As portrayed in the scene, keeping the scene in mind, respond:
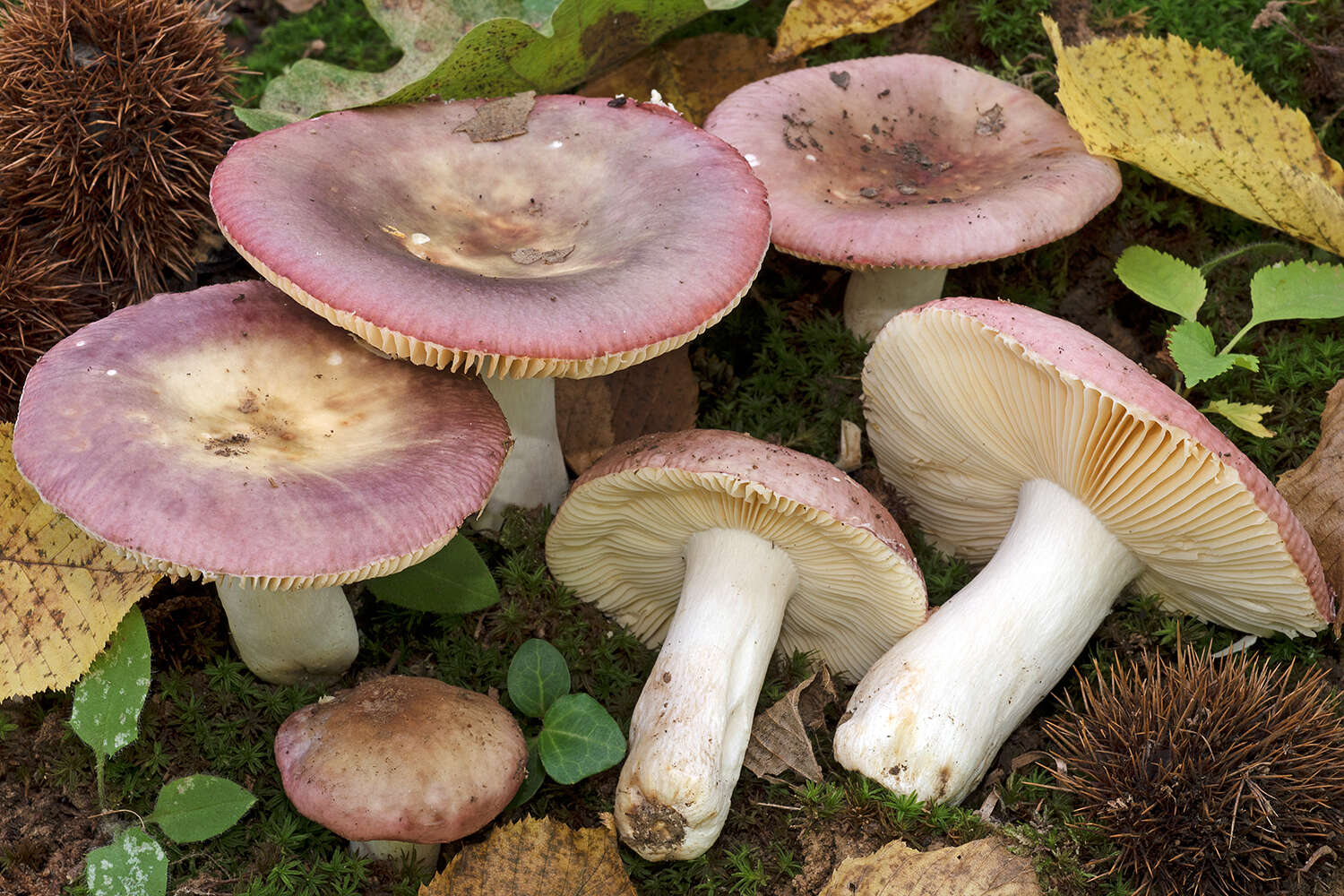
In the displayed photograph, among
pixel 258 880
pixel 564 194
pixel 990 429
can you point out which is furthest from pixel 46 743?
pixel 990 429

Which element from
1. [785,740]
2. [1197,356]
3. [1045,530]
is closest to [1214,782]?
[1045,530]

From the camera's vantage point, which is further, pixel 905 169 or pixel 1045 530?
pixel 905 169

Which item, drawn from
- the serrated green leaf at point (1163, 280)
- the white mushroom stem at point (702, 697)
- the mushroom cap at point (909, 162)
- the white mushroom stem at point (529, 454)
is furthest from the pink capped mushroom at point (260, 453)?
the serrated green leaf at point (1163, 280)

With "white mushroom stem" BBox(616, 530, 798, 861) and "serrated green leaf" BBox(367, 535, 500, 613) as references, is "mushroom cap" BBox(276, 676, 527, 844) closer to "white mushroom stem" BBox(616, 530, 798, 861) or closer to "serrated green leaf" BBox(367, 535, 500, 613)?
"white mushroom stem" BBox(616, 530, 798, 861)

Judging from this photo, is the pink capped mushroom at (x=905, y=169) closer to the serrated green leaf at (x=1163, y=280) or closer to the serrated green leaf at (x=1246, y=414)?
the serrated green leaf at (x=1163, y=280)

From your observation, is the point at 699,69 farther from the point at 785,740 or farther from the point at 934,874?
the point at 934,874

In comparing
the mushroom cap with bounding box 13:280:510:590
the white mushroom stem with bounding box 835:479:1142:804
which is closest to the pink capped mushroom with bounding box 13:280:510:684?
the mushroom cap with bounding box 13:280:510:590
